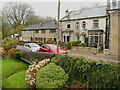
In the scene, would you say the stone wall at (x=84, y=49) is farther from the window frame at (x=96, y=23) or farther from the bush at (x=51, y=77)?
the bush at (x=51, y=77)

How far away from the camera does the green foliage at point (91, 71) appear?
9.25 metres

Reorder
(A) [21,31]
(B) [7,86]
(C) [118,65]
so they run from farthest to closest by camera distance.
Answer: (A) [21,31] → (B) [7,86] → (C) [118,65]

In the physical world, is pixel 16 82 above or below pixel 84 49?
below

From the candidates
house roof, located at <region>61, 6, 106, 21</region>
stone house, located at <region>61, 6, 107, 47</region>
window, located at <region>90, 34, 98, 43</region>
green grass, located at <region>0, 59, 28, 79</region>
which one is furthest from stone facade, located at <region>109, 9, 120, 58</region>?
house roof, located at <region>61, 6, 106, 21</region>

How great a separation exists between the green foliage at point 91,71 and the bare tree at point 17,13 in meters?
50.9

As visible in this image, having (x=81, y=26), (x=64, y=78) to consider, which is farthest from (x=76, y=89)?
(x=81, y=26)

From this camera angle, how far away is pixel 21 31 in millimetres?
56500

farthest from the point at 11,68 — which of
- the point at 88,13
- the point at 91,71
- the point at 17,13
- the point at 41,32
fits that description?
the point at 17,13

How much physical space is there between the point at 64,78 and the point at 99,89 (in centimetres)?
226

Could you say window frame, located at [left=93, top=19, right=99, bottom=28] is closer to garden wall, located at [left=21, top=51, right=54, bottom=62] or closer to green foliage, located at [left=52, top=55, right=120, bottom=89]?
garden wall, located at [left=21, top=51, right=54, bottom=62]

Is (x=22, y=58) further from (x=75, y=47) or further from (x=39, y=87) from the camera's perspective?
(x=75, y=47)

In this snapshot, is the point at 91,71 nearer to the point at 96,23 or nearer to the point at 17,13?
the point at 96,23

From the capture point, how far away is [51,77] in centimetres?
1143

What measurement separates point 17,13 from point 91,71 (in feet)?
182
